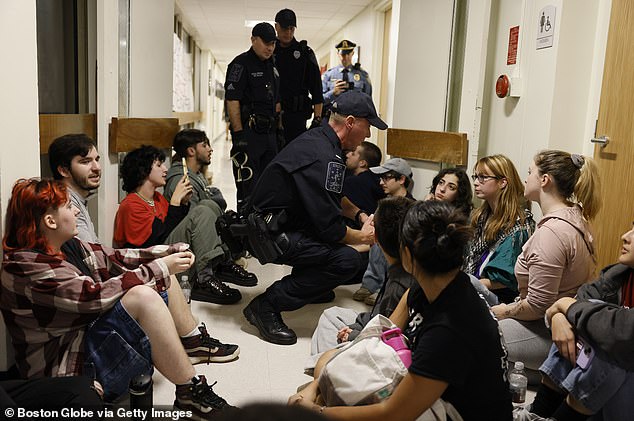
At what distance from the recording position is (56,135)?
294 cm

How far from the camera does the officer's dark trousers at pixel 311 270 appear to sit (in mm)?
2953

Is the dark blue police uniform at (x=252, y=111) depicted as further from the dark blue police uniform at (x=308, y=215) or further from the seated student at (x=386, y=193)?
the dark blue police uniform at (x=308, y=215)

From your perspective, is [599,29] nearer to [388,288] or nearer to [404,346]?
[388,288]

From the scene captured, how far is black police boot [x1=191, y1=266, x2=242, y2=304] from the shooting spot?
11.2ft

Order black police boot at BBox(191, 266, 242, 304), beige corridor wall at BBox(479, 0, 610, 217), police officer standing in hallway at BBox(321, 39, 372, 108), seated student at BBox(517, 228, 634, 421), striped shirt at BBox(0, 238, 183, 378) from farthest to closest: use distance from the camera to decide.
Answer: police officer standing in hallway at BBox(321, 39, 372, 108)
black police boot at BBox(191, 266, 242, 304)
beige corridor wall at BBox(479, 0, 610, 217)
striped shirt at BBox(0, 238, 183, 378)
seated student at BBox(517, 228, 634, 421)

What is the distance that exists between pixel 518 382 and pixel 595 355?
0.60 m

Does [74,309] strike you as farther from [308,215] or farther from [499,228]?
[499,228]

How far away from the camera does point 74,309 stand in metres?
1.81

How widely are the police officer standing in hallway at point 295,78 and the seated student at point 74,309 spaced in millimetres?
2982

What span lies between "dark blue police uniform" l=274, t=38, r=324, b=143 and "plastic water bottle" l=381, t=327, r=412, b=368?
3422 mm

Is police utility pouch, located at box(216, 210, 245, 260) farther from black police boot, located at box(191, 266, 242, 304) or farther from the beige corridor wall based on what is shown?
the beige corridor wall

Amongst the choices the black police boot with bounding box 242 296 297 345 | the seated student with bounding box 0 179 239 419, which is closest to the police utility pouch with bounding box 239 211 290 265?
the black police boot with bounding box 242 296 297 345

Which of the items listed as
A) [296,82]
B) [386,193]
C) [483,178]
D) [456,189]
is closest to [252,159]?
[296,82]

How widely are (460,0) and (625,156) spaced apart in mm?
1724
